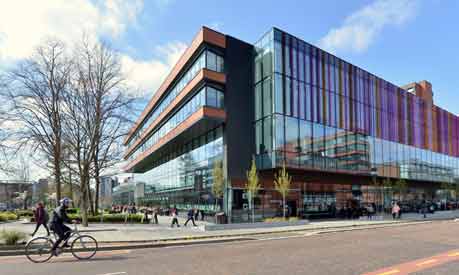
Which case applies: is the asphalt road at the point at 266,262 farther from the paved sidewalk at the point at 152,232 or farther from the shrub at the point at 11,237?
the paved sidewalk at the point at 152,232

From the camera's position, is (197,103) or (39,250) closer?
(39,250)

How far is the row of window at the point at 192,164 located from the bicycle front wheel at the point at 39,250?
22.0 metres

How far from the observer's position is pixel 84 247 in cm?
1147

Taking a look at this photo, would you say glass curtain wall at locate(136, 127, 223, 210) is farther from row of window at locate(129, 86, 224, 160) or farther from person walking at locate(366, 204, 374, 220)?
person walking at locate(366, 204, 374, 220)

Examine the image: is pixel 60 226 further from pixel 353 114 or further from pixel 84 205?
pixel 353 114

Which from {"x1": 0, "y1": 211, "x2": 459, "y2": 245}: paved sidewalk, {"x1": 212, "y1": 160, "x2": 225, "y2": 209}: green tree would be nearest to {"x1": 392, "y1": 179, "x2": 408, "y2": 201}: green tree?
{"x1": 0, "y1": 211, "x2": 459, "y2": 245}: paved sidewalk

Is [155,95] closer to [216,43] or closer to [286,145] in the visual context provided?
[216,43]

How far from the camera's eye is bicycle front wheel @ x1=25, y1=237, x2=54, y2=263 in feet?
34.0

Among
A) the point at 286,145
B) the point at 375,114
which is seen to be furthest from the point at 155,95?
the point at 375,114

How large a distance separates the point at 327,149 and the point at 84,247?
91.4ft

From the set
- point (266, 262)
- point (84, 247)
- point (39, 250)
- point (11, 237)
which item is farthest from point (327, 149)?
point (39, 250)

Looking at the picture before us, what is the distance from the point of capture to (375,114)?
42625 mm

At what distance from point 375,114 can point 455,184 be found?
26307 mm

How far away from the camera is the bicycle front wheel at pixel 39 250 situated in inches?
408
